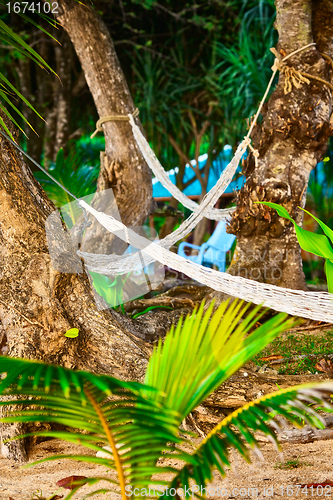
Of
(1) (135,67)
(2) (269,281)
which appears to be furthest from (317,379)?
(1) (135,67)

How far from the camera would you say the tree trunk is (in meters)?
2.49

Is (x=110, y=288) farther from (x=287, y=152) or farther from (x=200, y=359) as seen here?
(x=200, y=359)

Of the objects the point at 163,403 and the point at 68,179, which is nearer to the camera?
the point at 163,403

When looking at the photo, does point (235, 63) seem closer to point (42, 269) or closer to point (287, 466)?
point (42, 269)

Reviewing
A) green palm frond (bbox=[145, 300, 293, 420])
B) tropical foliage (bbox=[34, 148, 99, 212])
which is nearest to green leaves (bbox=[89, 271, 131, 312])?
tropical foliage (bbox=[34, 148, 99, 212])

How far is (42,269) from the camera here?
4.54 feet

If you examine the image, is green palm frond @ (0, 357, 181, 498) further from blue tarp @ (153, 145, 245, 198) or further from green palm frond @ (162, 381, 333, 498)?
blue tarp @ (153, 145, 245, 198)

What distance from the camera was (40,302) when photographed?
1368 mm

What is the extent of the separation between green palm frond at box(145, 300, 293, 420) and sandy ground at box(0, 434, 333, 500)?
1.01 ft

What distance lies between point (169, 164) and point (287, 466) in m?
3.78

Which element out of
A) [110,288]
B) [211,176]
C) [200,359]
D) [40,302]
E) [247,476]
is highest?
[211,176]

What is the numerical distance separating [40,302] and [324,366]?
1.13m

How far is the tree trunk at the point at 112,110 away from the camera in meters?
2.49

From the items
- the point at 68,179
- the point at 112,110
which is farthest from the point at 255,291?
the point at 68,179
